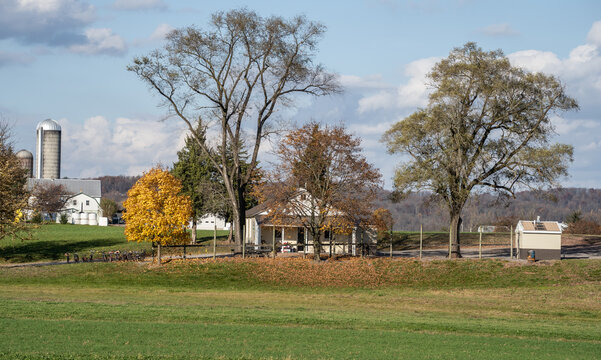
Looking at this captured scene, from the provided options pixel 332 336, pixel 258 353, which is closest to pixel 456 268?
pixel 332 336

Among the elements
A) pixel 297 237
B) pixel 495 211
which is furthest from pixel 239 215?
pixel 495 211

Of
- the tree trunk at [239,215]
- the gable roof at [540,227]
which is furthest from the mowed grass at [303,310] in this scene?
the tree trunk at [239,215]

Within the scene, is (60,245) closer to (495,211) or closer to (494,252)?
Result: (494,252)

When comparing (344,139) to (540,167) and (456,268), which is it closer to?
(456,268)

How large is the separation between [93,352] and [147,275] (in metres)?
22.8

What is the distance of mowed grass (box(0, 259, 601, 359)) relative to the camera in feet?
52.9

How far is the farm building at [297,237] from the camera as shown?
46219 mm

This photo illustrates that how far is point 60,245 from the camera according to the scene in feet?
180

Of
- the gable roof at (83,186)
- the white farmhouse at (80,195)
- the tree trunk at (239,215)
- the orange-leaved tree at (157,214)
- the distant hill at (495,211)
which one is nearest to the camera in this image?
the orange-leaved tree at (157,214)

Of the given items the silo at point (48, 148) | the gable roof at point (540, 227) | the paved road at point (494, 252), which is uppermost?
the silo at point (48, 148)

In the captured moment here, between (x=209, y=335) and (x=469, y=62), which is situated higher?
(x=469, y=62)

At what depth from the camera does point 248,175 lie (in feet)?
147

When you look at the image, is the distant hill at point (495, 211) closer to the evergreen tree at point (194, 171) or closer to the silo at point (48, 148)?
the evergreen tree at point (194, 171)

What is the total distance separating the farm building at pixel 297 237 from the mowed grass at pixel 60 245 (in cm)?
1157
